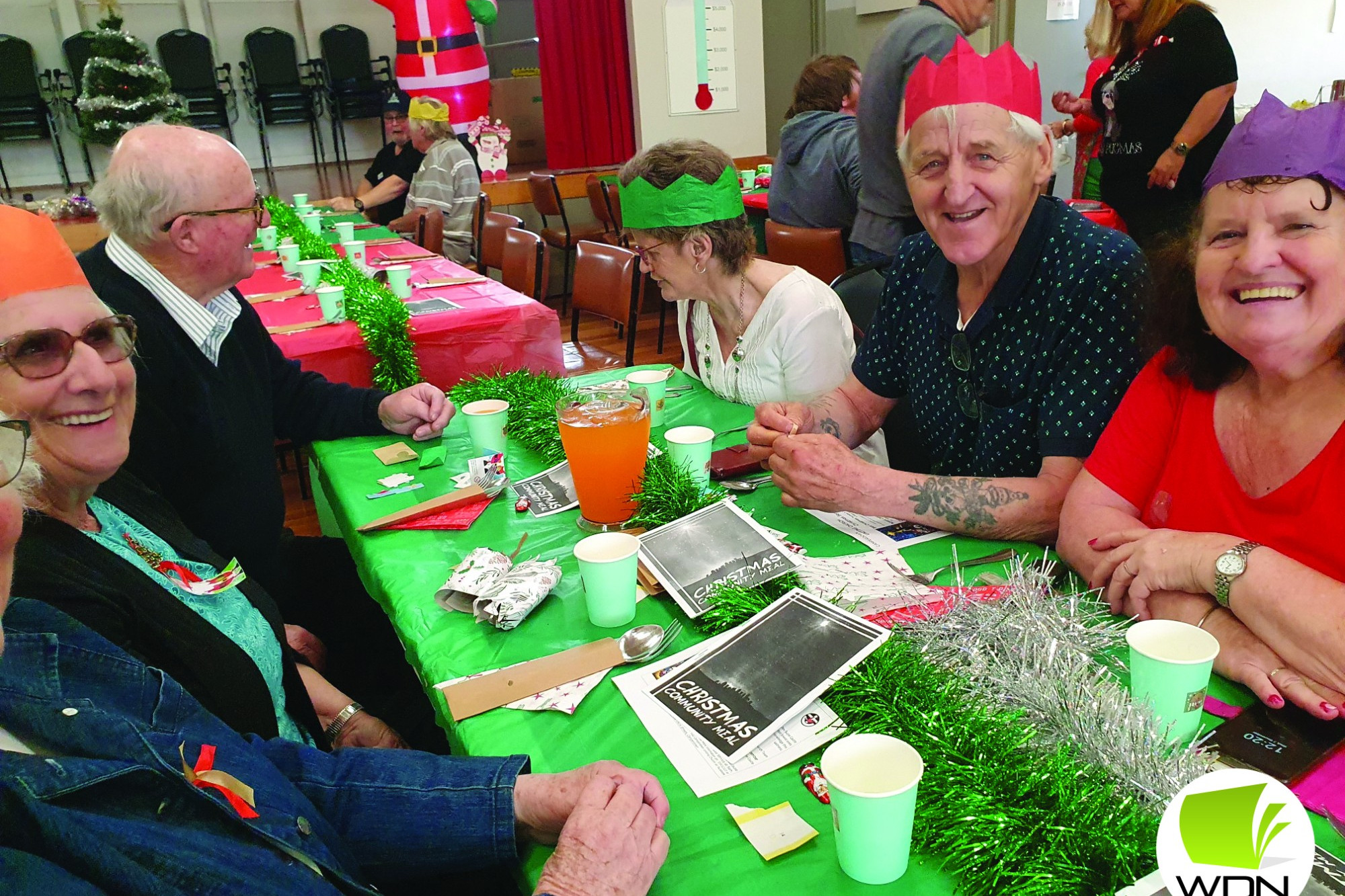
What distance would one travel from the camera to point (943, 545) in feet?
4.41

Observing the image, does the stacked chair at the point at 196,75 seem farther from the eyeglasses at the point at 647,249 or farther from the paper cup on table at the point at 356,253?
the eyeglasses at the point at 647,249

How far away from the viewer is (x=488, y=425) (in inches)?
68.1

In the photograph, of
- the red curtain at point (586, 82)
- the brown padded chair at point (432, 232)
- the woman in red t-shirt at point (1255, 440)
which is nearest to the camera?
the woman in red t-shirt at point (1255, 440)

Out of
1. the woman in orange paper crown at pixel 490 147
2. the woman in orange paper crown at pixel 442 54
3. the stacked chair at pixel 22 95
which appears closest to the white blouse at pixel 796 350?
the woman in orange paper crown at pixel 490 147

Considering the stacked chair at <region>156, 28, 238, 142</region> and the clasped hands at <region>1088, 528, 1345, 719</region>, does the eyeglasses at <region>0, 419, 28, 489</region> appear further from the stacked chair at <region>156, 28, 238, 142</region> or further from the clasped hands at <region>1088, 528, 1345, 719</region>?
the stacked chair at <region>156, 28, 238, 142</region>

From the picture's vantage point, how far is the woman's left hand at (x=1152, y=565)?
1.04m

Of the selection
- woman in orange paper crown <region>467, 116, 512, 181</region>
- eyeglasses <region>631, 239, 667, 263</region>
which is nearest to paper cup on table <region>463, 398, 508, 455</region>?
eyeglasses <region>631, 239, 667, 263</region>

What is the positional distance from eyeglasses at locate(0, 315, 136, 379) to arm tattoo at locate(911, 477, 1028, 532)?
1230mm

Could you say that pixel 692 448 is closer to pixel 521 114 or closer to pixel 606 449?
pixel 606 449

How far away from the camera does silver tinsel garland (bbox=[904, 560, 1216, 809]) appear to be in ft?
2.51

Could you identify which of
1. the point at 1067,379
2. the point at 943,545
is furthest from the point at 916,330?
→ the point at 943,545

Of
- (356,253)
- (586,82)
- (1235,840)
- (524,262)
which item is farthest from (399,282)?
(586,82)

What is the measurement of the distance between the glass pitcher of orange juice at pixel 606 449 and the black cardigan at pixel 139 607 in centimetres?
57

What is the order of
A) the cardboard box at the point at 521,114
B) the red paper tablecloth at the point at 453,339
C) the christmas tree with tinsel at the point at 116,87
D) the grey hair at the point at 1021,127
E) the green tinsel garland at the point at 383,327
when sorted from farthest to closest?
the cardboard box at the point at 521,114, the christmas tree with tinsel at the point at 116,87, the red paper tablecloth at the point at 453,339, the green tinsel garland at the point at 383,327, the grey hair at the point at 1021,127
